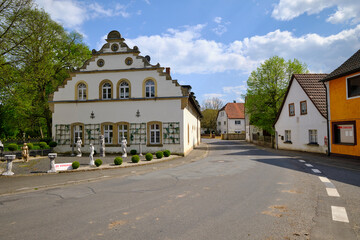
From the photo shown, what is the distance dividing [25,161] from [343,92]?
2337 centimetres

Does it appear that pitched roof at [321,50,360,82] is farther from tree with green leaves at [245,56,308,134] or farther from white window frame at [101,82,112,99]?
white window frame at [101,82,112,99]

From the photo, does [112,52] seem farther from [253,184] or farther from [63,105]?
[253,184]

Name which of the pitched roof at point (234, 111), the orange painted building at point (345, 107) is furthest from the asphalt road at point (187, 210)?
the pitched roof at point (234, 111)

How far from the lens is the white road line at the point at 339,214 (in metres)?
5.14

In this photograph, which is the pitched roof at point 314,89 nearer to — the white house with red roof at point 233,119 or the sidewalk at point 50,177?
Result: the sidewalk at point 50,177

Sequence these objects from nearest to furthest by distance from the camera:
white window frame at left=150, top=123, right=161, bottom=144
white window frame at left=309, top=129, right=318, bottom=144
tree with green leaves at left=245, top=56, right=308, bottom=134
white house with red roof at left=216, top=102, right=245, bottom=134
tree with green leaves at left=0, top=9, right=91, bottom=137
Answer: tree with green leaves at left=0, top=9, right=91, bottom=137 → white window frame at left=150, top=123, right=161, bottom=144 → white window frame at left=309, top=129, right=318, bottom=144 → tree with green leaves at left=245, top=56, right=308, bottom=134 → white house with red roof at left=216, top=102, right=245, bottom=134

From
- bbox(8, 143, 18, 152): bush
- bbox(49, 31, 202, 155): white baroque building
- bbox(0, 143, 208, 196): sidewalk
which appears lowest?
bbox(0, 143, 208, 196): sidewalk

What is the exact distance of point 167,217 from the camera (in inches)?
213

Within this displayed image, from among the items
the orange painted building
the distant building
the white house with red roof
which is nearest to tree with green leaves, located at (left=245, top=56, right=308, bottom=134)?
the distant building

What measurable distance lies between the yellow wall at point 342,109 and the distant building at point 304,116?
1.22m

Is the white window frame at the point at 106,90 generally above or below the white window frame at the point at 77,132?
above

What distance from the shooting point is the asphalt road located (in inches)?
181

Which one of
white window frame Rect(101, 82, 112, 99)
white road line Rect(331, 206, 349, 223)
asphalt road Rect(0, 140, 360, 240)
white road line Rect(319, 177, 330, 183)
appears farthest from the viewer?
white window frame Rect(101, 82, 112, 99)

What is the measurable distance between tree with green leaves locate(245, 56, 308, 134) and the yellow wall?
11928 millimetres
